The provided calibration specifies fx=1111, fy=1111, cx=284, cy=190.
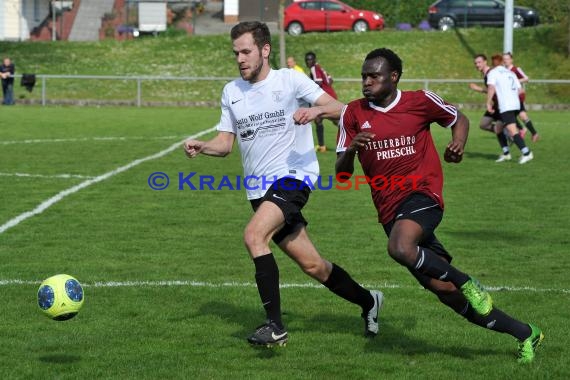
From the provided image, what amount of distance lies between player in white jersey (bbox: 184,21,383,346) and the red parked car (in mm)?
44543

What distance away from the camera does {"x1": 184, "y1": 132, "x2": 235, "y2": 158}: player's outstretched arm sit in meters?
7.57

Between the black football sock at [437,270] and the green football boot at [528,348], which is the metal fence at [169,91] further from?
the black football sock at [437,270]

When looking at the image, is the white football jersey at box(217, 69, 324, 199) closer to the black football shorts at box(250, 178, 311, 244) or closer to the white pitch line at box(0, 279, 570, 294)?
the black football shorts at box(250, 178, 311, 244)

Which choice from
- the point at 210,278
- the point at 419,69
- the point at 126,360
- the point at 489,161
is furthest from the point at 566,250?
the point at 419,69

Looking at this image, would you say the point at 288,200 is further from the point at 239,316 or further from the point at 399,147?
the point at 239,316

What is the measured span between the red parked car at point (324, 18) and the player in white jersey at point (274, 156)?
146ft

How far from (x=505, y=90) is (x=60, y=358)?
14977mm

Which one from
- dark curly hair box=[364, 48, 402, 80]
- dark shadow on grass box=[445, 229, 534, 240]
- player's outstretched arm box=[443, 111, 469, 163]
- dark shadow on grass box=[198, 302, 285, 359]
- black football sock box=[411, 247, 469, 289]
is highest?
dark curly hair box=[364, 48, 402, 80]

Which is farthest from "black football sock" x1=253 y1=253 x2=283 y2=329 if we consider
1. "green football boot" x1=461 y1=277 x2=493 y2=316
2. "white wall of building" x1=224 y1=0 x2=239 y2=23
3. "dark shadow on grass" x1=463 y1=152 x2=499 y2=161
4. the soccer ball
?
"white wall of building" x1=224 y1=0 x2=239 y2=23

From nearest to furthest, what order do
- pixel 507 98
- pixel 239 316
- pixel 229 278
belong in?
1. pixel 239 316
2. pixel 229 278
3. pixel 507 98

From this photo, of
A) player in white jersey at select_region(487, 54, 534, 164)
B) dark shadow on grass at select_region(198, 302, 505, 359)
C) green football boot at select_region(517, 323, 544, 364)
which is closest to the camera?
green football boot at select_region(517, 323, 544, 364)

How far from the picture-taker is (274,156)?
7480 millimetres

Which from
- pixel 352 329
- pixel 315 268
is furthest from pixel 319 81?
pixel 315 268

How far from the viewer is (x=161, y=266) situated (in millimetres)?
10469
